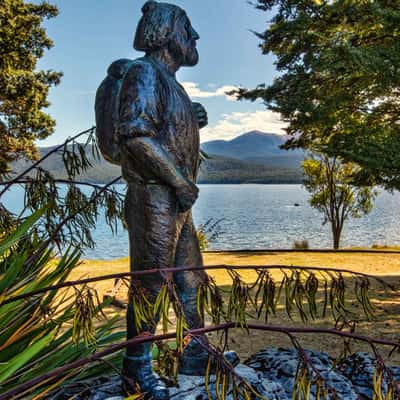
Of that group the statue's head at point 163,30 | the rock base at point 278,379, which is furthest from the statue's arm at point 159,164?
the rock base at point 278,379

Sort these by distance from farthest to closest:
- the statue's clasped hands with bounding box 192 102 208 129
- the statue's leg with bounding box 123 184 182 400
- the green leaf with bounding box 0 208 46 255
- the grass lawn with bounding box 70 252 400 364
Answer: the grass lawn with bounding box 70 252 400 364, the statue's clasped hands with bounding box 192 102 208 129, the statue's leg with bounding box 123 184 182 400, the green leaf with bounding box 0 208 46 255

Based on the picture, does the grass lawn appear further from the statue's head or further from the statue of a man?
the statue's head

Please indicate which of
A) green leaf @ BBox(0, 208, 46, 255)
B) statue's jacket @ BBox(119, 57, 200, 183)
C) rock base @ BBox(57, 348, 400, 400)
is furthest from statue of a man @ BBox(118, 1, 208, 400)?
green leaf @ BBox(0, 208, 46, 255)

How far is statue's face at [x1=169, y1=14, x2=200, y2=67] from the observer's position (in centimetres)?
212

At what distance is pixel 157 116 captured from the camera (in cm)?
194

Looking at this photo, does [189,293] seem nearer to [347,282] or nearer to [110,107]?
[110,107]

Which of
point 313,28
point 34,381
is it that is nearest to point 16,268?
point 34,381

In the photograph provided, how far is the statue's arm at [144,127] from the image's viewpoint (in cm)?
187

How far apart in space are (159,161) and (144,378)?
40.4 inches

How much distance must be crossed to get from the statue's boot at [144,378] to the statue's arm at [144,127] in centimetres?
82

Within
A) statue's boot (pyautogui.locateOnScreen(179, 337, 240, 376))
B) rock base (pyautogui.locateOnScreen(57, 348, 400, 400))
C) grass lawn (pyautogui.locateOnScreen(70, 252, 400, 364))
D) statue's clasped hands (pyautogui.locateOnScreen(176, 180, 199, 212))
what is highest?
statue's clasped hands (pyautogui.locateOnScreen(176, 180, 199, 212))

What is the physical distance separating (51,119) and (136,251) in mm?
11076

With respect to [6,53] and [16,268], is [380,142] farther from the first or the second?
[6,53]

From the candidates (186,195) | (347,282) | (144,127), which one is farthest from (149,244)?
(347,282)
